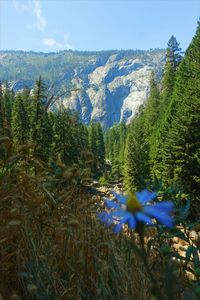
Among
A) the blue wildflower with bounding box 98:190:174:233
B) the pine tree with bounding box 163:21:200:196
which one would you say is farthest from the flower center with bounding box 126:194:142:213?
the pine tree with bounding box 163:21:200:196

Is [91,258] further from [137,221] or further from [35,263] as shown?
[137,221]

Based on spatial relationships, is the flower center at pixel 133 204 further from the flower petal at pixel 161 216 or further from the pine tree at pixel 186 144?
the pine tree at pixel 186 144

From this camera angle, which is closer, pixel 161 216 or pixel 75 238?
pixel 161 216

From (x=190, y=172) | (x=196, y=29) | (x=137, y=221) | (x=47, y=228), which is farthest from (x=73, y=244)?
(x=196, y=29)

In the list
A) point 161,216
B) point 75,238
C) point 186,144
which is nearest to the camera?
point 161,216

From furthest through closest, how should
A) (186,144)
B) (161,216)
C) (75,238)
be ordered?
(186,144) → (75,238) → (161,216)

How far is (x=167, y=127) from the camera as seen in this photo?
122 feet

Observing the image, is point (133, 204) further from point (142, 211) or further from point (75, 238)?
point (75, 238)

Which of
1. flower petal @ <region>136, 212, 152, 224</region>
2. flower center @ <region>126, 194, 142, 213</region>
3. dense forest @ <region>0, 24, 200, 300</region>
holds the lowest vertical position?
dense forest @ <region>0, 24, 200, 300</region>

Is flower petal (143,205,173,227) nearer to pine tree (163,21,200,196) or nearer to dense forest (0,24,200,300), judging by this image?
dense forest (0,24,200,300)

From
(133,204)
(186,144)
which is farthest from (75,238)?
(186,144)

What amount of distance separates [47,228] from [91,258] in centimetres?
52

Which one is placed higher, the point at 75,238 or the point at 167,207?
the point at 167,207

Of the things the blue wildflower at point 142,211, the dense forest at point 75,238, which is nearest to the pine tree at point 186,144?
the dense forest at point 75,238
